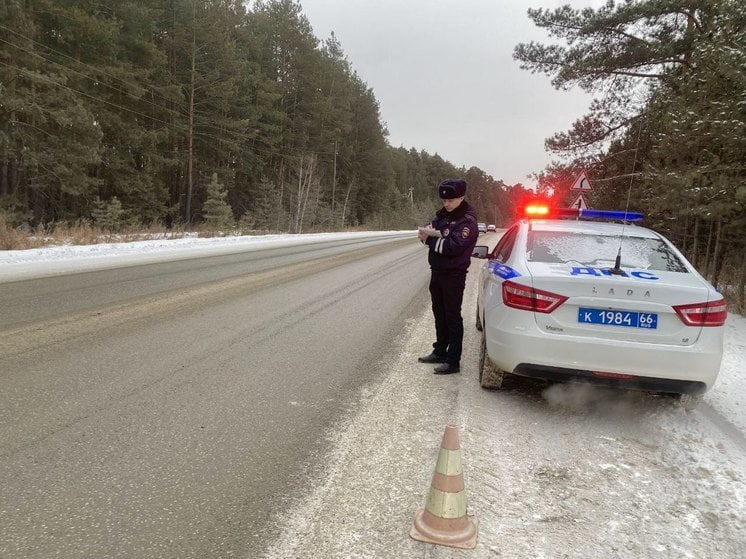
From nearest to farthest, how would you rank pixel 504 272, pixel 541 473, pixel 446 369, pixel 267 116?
pixel 541 473
pixel 504 272
pixel 446 369
pixel 267 116

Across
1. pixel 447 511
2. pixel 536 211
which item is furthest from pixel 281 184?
pixel 447 511

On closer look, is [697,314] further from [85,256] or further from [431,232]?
[85,256]

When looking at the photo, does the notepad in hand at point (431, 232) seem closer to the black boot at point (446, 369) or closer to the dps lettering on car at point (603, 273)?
the black boot at point (446, 369)

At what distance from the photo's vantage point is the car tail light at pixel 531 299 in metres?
3.48

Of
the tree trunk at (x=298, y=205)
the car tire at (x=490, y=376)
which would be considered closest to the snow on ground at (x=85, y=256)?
the car tire at (x=490, y=376)

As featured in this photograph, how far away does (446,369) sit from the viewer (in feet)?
15.0

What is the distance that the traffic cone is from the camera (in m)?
2.17

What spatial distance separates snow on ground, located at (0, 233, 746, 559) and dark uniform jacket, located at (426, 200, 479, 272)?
1.10 metres

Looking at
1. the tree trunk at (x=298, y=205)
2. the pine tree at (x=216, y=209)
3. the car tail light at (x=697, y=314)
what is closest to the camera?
the car tail light at (x=697, y=314)

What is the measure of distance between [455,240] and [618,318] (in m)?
1.60

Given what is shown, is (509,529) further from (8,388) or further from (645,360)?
(8,388)

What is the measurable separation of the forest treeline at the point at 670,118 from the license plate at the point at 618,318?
2188mm

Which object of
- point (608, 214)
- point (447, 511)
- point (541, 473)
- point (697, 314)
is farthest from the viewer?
point (608, 214)

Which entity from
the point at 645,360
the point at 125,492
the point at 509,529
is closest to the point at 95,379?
the point at 125,492
